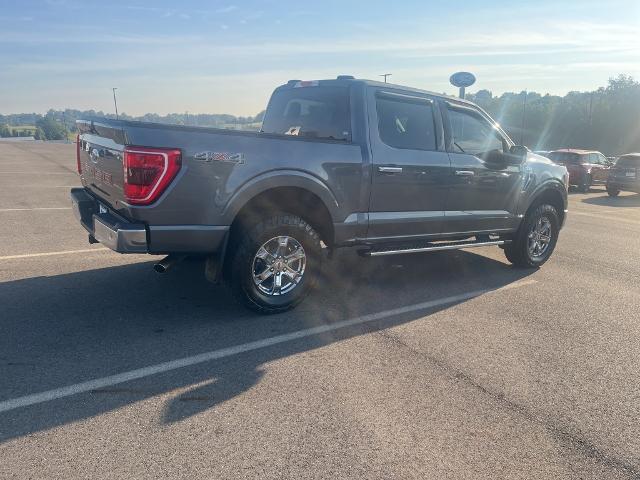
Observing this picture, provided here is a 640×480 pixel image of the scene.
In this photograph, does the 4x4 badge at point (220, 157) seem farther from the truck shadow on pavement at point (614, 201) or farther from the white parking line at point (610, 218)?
the truck shadow on pavement at point (614, 201)

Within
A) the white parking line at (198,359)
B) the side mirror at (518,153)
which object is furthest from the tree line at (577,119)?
the white parking line at (198,359)

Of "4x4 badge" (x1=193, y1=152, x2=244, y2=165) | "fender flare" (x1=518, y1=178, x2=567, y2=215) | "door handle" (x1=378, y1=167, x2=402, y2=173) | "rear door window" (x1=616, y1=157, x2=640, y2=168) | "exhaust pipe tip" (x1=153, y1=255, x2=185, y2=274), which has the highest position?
"4x4 badge" (x1=193, y1=152, x2=244, y2=165)

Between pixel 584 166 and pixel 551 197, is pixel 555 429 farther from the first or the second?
pixel 584 166

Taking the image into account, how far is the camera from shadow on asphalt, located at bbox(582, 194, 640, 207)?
15.4 metres

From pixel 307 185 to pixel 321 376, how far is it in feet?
5.68

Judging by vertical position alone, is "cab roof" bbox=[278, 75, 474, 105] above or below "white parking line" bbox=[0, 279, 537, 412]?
above

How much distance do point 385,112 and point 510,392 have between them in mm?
2935

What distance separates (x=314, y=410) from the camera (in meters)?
3.15

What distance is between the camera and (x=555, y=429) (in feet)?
10.1

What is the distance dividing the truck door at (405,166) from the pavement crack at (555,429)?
1721 millimetres

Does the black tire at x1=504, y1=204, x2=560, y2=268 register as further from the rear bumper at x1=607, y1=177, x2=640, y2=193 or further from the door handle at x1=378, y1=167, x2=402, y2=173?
the rear bumper at x1=607, y1=177, x2=640, y2=193

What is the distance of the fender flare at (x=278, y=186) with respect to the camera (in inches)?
167

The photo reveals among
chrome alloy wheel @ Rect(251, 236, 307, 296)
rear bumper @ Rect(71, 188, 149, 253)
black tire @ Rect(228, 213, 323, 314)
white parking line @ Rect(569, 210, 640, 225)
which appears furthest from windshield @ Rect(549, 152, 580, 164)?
rear bumper @ Rect(71, 188, 149, 253)

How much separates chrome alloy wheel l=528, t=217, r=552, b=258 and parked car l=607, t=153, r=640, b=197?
39.5ft
